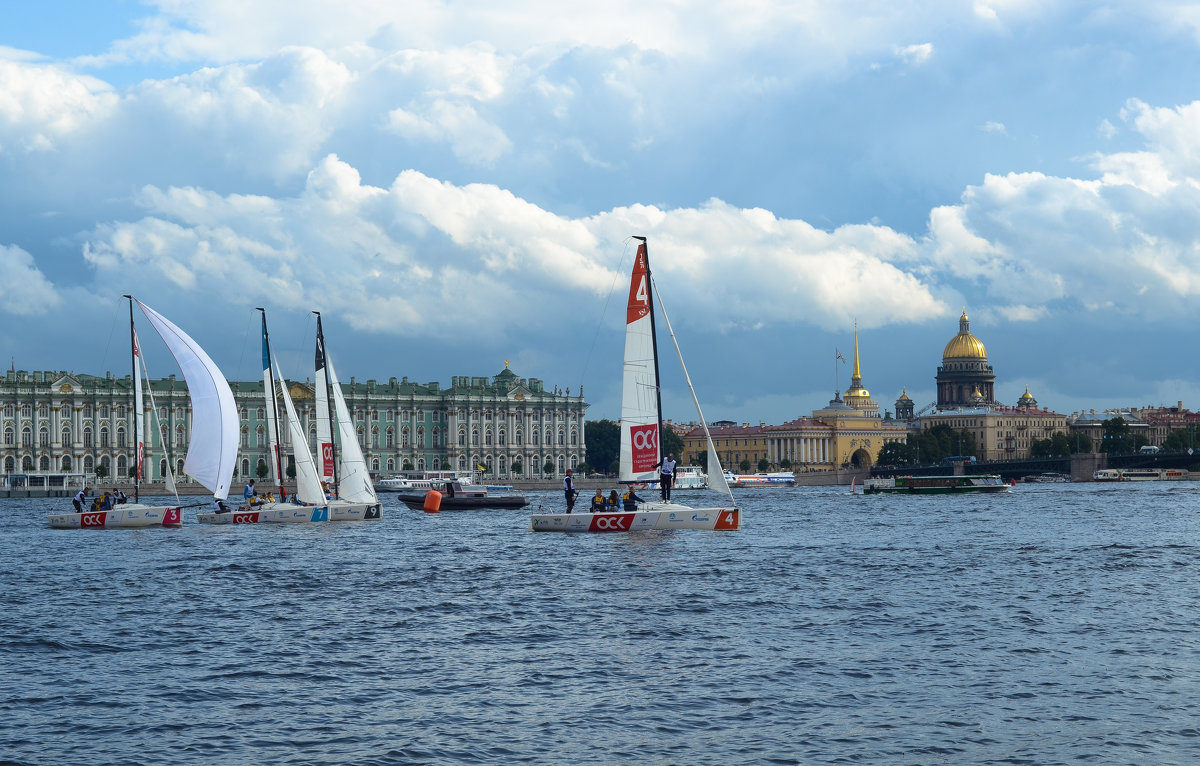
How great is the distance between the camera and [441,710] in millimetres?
13734

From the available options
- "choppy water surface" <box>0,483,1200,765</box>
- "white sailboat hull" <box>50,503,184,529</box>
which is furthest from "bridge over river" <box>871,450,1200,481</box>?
"choppy water surface" <box>0,483,1200,765</box>

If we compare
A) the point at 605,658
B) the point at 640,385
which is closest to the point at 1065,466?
the point at 640,385

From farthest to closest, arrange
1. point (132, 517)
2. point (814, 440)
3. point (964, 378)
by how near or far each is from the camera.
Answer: point (964, 378) < point (814, 440) < point (132, 517)

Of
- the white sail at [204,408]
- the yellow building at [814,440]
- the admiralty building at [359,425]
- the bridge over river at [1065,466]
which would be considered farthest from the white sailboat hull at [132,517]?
the yellow building at [814,440]

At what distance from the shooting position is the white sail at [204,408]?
38.4 meters

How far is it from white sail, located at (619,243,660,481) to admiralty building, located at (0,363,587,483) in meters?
81.1

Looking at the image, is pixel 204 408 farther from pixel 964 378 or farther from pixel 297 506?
pixel 964 378

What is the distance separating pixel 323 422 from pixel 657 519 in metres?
13.5

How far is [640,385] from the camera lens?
3139 cm

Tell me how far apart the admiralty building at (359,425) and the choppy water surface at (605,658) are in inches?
3380

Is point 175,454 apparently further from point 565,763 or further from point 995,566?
point 565,763

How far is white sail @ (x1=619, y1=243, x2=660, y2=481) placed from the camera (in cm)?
3138

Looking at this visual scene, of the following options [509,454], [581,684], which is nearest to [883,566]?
[581,684]

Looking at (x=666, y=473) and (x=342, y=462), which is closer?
(x=666, y=473)
